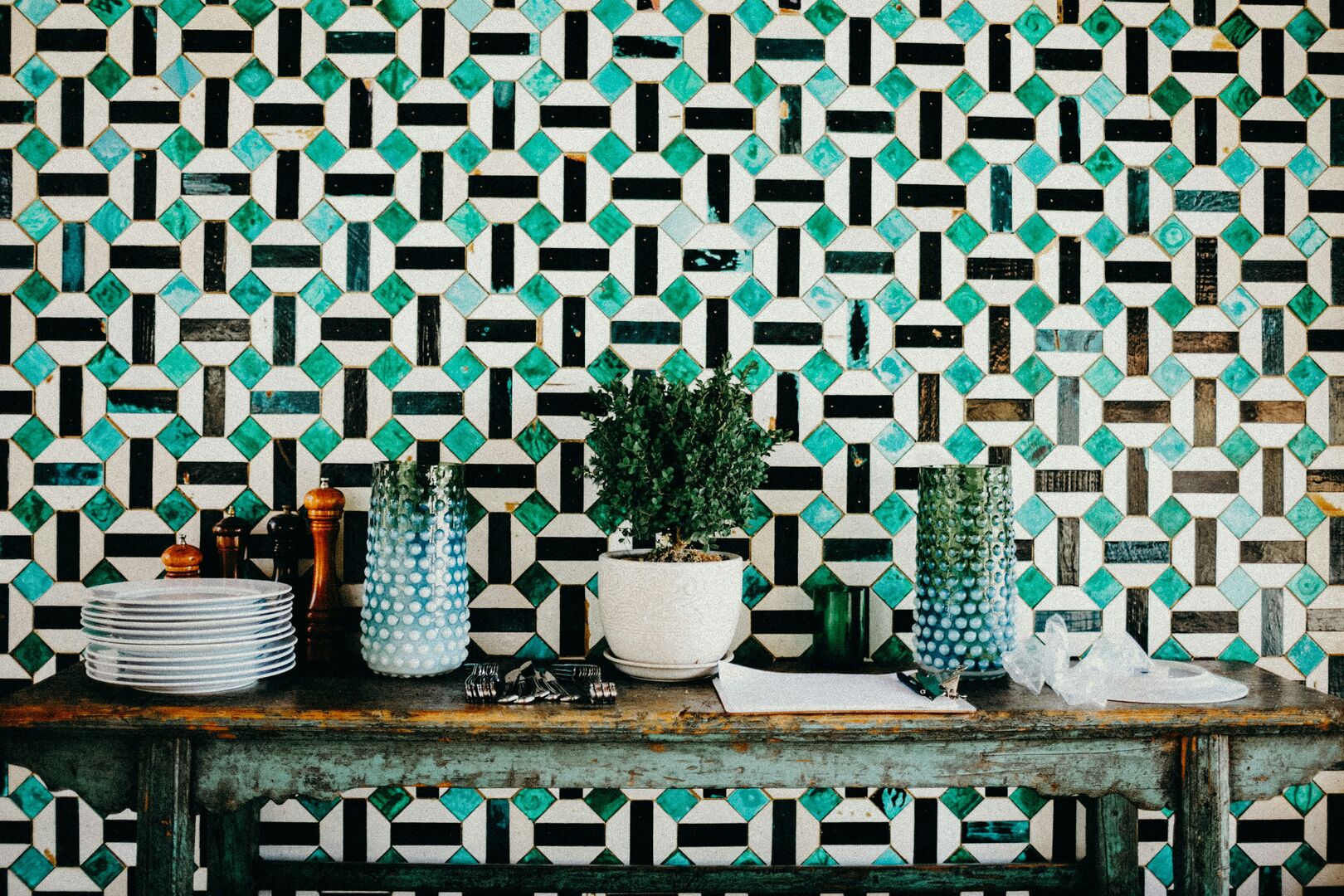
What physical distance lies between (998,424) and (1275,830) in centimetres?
120

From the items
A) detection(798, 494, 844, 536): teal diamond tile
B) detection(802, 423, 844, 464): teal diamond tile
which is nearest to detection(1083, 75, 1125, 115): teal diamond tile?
detection(802, 423, 844, 464): teal diamond tile

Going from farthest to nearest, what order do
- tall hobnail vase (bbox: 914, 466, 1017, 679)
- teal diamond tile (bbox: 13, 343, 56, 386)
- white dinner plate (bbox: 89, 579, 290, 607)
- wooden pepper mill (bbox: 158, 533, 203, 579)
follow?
1. teal diamond tile (bbox: 13, 343, 56, 386)
2. wooden pepper mill (bbox: 158, 533, 203, 579)
3. tall hobnail vase (bbox: 914, 466, 1017, 679)
4. white dinner plate (bbox: 89, 579, 290, 607)

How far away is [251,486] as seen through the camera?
2031 mm

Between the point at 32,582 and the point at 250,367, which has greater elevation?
the point at 250,367

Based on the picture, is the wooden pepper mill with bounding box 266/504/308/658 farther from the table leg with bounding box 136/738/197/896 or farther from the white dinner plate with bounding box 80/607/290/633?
the table leg with bounding box 136/738/197/896

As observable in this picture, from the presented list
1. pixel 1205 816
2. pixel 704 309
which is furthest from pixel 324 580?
pixel 1205 816

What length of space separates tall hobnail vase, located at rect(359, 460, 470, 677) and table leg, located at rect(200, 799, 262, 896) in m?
0.60

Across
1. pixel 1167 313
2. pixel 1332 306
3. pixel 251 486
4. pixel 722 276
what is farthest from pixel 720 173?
pixel 1332 306

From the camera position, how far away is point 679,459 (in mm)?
1651

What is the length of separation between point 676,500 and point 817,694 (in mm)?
449

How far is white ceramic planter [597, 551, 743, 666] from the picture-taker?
165 centimetres

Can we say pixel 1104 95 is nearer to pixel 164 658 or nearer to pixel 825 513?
pixel 825 513

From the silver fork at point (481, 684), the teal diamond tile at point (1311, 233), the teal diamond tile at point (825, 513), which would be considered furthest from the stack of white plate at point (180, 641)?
the teal diamond tile at point (1311, 233)

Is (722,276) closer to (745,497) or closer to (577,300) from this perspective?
(577,300)
